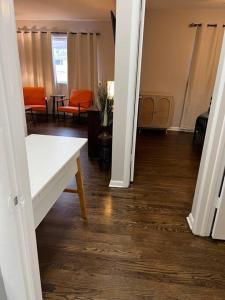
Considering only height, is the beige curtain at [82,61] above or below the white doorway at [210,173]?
above

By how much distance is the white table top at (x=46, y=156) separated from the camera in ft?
3.70

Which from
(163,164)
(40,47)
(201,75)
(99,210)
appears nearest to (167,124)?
(201,75)

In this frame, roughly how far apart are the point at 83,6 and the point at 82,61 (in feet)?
5.26

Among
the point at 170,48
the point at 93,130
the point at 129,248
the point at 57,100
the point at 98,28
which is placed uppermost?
the point at 98,28

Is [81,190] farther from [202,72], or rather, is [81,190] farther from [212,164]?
[202,72]

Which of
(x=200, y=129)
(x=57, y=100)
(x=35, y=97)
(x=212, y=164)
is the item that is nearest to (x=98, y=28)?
(x=57, y=100)

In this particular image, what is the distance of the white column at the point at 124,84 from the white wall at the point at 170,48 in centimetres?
299

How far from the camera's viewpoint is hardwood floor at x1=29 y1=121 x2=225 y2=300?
55.6 inches

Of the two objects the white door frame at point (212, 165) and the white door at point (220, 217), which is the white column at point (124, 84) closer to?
the white door frame at point (212, 165)

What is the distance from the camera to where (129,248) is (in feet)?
5.69

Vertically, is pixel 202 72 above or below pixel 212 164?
above

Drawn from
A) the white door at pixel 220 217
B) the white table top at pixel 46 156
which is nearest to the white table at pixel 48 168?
the white table top at pixel 46 156

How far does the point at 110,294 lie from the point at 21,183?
1.08 m

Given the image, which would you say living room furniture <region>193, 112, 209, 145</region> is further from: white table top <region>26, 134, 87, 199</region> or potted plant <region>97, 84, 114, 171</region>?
white table top <region>26, 134, 87, 199</region>
